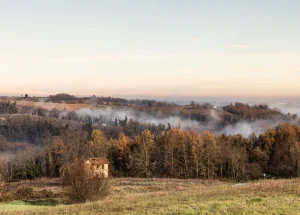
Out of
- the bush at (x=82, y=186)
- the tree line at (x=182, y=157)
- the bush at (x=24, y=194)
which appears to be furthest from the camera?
the tree line at (x=182, y=157)

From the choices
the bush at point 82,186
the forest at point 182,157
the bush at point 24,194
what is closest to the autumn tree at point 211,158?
the forest at point 182,157

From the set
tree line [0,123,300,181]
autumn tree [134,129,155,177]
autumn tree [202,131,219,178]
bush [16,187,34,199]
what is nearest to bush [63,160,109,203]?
bush [16,187,34,199]

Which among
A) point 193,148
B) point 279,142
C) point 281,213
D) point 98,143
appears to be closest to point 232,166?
point 193,148

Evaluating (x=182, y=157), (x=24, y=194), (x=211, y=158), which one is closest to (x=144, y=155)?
(x=182, y=157)

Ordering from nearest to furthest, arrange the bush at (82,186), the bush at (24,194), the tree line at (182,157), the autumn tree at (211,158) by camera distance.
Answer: the bush at (82,186)
the bush at (24,194)
the autumn tree at (211,158)
the tree line at (182,157)

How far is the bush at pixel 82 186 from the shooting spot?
105ft

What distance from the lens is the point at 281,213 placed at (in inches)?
619

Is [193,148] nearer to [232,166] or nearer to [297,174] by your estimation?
[232,166]

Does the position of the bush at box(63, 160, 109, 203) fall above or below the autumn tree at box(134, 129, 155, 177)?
above

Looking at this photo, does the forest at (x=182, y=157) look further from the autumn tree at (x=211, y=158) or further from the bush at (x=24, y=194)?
the bush at (x=24, y=194)

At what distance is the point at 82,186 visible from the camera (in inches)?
1265

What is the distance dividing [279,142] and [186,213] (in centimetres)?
7521

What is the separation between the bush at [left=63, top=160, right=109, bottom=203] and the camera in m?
32.1

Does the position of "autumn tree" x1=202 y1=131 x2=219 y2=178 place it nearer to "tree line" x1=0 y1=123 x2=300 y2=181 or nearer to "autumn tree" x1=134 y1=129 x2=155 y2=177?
"tree line" x1=0 y1=123 x2=300 y2=181
